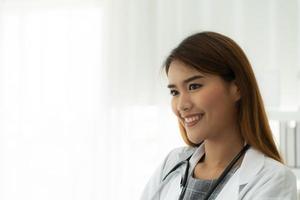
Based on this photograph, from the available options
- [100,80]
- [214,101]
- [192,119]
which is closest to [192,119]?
[192,119]

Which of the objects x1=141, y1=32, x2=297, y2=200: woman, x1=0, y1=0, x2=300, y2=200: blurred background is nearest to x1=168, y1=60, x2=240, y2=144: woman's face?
x1=141, y1=32, x2=297, y2=200: woman

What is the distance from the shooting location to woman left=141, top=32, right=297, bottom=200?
3.83 feet

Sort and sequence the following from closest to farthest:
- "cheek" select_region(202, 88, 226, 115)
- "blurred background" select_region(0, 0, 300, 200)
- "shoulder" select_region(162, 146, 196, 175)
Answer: "cheek" select_region(202, 88, 226, 115), "shoulder" select_region(162, 146, 196, 175), "blurred background" select_region(0, 0, 300, 200)

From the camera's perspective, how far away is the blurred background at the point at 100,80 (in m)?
1.95

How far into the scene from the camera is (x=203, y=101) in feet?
3.92

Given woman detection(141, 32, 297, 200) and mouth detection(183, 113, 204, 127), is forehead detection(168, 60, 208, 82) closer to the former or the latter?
woman detection(141, 32, 297, 200)

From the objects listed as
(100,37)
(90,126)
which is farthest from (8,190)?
(100,37)

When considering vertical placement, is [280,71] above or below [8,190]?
above

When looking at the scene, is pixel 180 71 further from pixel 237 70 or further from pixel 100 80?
pixel 100 80

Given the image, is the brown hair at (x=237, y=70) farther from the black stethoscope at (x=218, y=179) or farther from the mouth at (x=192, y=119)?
the mouth at (x=192, y=119)

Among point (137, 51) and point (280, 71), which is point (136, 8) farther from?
point (280, 71)

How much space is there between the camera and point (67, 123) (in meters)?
2.20

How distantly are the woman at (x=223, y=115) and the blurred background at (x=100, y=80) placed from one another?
677mm

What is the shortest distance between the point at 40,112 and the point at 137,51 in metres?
0.71
